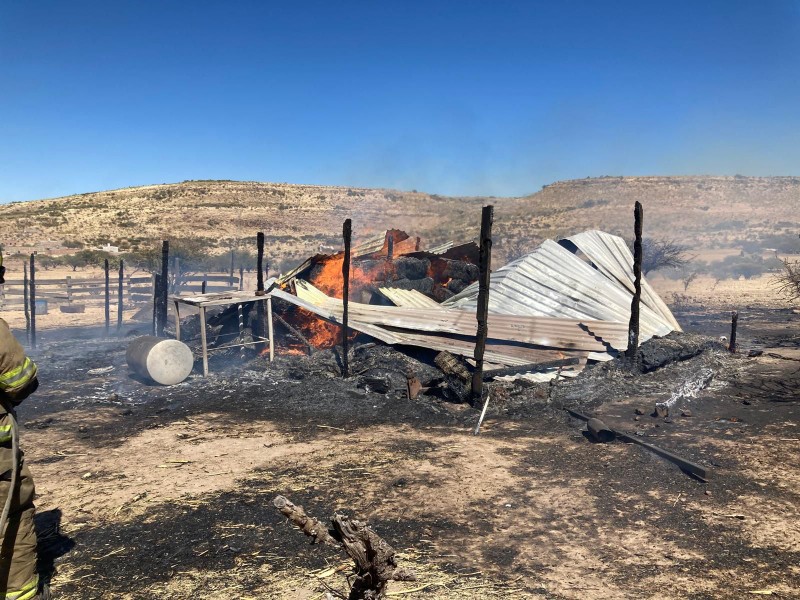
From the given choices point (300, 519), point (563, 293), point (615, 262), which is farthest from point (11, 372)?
point (615, 262)

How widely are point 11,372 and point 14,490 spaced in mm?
874

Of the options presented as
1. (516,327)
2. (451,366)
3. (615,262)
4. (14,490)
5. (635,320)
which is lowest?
Result: (451,366)

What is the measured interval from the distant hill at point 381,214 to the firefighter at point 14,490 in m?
39.3

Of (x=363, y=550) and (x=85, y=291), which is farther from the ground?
(x=85, y=291)

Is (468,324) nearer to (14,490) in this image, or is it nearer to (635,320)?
(635,320)

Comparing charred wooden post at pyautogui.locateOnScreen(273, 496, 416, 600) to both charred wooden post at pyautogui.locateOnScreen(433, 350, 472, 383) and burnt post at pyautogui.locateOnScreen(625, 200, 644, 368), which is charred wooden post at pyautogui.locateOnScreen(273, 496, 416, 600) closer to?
charred wooden post at pyautogui.locateOnScreen(433, 350, 472, 383)

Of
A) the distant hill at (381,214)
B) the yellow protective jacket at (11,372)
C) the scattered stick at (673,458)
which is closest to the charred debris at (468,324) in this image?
the scattered stick at (673,458)

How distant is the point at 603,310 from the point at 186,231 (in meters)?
49.1

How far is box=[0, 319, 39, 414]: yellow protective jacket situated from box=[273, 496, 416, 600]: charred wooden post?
265 cm

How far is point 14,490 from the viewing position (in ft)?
13.1

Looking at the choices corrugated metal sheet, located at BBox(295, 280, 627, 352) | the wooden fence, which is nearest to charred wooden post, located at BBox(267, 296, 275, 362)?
corrugated metal sheet, located at BBox(295, 280, 627, 352)

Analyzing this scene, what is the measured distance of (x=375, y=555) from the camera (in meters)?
2.79

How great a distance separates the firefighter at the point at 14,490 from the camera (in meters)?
3.90

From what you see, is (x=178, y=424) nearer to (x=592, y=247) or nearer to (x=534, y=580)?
(x=534, y=580)
